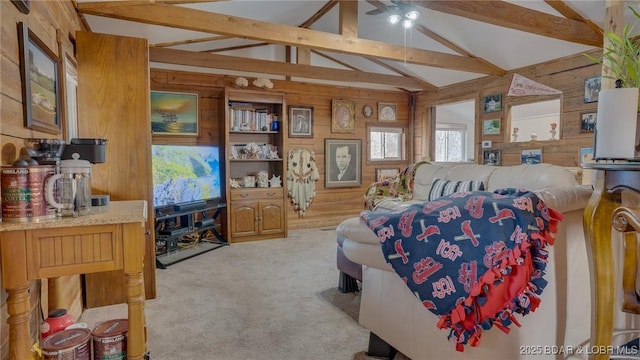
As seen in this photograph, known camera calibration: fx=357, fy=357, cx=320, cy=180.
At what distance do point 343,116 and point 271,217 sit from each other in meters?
2.21

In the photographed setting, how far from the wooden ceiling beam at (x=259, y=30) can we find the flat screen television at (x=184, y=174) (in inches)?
57.0

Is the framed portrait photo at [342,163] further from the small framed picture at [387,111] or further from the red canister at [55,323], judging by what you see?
the red canister at [55,323]

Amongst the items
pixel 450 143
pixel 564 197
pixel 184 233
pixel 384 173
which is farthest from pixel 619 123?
pixel 450 143

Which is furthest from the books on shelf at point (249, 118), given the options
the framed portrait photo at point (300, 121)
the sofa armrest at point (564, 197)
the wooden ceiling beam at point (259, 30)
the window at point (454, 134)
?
the window at point (454, 134)

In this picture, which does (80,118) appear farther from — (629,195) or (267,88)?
(629,195)

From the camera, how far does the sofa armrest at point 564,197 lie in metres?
1.54

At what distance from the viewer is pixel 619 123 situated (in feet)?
4.64

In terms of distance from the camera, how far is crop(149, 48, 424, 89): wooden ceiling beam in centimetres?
442

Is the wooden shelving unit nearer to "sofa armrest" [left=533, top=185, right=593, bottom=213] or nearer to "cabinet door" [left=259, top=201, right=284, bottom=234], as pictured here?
"cabinet door" [left=259, top=201, right=284, bottom=234]

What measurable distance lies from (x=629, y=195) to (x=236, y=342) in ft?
7.05

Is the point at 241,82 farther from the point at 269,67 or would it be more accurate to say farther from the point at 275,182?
the point at 275,182

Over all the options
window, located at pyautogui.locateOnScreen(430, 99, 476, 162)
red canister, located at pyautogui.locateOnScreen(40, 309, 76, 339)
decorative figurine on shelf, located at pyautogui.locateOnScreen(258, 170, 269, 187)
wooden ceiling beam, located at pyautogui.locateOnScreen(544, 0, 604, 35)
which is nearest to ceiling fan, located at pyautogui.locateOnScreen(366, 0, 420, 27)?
wooden ceiling beam, located at pyautogui.locateOnScreen(544, 0, 604, 35)

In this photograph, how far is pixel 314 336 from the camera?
223 centimetres

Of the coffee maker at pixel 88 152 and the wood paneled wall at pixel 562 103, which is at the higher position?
the wood paneled wall at pixel 562 103
